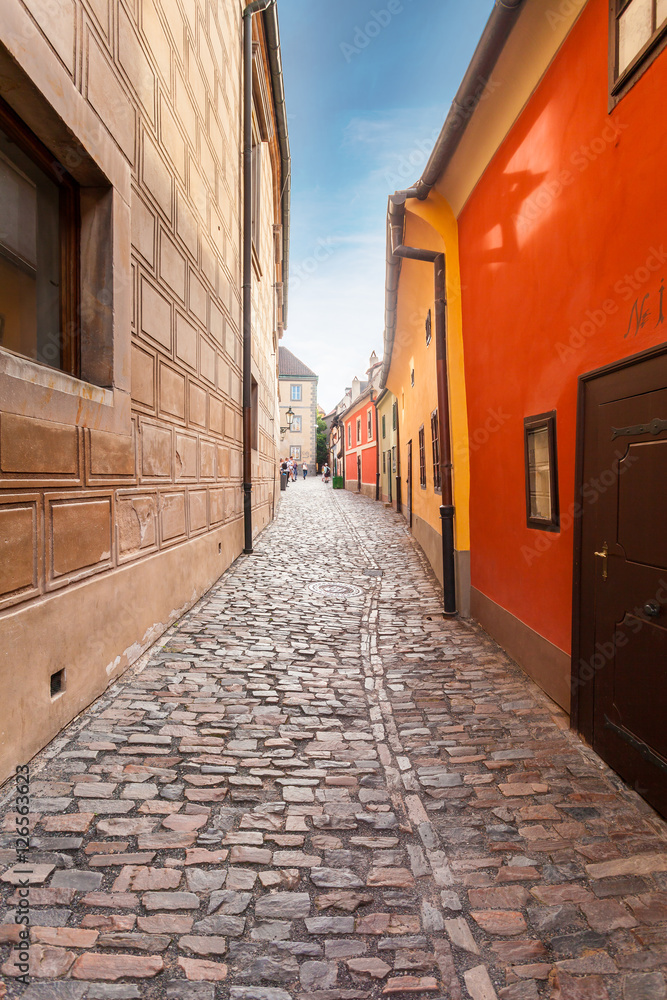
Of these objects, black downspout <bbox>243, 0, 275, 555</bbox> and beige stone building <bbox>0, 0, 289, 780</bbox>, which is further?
black downspout <bbox>243, 0, 275, 555</bbox>

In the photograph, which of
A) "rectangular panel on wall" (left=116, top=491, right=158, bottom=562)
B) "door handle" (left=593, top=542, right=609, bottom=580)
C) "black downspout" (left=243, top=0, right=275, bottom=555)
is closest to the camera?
"door handle" (left=593, top=542, right=609, bottom=580)

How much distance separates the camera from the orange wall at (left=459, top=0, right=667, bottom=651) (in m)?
2.87

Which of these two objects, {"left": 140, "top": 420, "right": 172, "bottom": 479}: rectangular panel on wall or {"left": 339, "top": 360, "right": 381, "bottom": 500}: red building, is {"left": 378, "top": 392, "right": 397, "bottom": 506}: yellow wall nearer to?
{"left": 339, "top": 360, "right": 381, "bottom": 500}: red building

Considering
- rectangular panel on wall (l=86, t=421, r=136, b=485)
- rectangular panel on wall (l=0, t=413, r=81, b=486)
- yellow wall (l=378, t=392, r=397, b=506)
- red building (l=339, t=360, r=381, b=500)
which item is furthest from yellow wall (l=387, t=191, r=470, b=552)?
red building (l=339, t=360, r=381, b=500)

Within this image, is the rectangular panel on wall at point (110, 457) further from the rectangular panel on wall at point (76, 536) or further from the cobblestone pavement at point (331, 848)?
the cobblestone pavement at point (331, 848)

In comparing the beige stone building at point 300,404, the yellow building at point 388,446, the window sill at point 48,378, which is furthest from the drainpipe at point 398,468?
the beige stone building at point 300,404

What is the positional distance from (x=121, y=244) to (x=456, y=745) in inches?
168

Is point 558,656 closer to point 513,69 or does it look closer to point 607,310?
point 607,310

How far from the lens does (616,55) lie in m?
3.09

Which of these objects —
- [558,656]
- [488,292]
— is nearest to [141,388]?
[488,292]

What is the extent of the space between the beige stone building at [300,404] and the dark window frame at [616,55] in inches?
2153

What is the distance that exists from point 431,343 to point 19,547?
6.74 m

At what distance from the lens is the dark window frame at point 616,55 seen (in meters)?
2.67

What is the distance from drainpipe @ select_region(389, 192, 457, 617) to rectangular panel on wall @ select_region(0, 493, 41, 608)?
4537 millimetres
